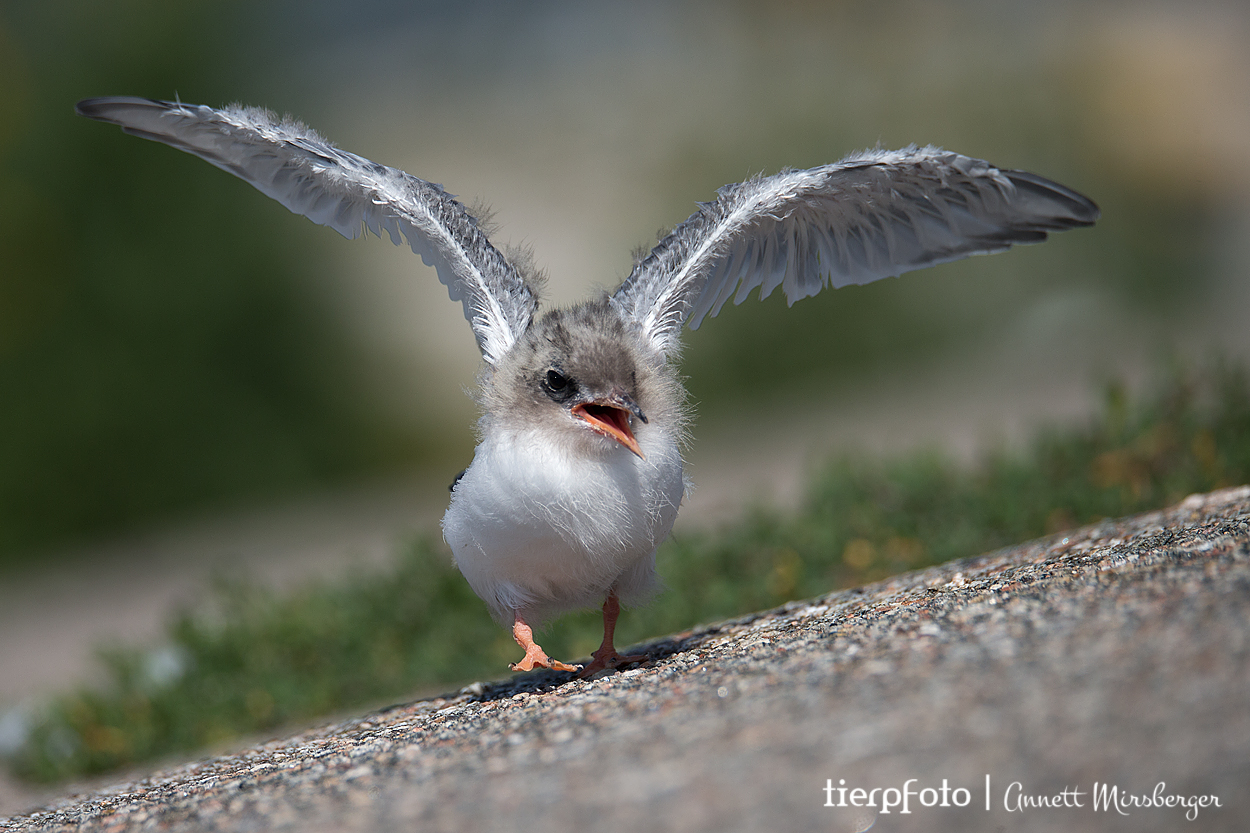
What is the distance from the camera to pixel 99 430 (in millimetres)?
12352

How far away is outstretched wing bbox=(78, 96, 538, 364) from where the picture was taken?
4953 mm

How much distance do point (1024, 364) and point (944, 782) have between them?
10669 millimetres

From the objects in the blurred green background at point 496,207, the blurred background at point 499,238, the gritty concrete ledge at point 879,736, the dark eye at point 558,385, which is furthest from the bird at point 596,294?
the blurred green background at point 496,207

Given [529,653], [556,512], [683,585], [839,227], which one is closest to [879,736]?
[556,512]

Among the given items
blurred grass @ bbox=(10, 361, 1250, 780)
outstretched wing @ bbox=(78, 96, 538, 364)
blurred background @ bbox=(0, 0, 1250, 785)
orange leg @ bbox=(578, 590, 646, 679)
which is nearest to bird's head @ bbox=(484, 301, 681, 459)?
outstretched wing @ bbox=(78, 96, 538, 364)

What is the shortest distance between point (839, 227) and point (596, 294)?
133cm

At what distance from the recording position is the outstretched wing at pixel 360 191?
4.95 metres

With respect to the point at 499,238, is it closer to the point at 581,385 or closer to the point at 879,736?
the point at 581,385

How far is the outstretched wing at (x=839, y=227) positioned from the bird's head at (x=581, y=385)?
1.66 ft

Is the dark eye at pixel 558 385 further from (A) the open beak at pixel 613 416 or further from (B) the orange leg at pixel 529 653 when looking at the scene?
(B) the orange leg at pixel 529 653

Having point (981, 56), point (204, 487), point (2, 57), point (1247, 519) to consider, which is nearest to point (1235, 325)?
point (981, 56)

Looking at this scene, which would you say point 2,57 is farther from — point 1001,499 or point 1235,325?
point 1235,325

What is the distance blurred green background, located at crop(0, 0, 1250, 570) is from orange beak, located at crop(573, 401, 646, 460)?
723 centimetres

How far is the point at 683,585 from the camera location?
269 inches
